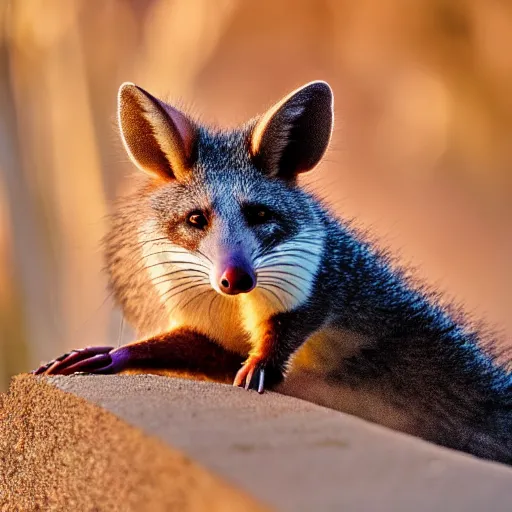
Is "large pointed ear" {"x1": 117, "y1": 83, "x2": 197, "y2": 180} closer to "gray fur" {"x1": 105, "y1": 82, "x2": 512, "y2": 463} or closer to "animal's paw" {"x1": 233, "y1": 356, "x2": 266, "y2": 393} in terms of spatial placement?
"gray fur" {"x1": 105, "y1": 82, "x2": 512, "y2": 463}

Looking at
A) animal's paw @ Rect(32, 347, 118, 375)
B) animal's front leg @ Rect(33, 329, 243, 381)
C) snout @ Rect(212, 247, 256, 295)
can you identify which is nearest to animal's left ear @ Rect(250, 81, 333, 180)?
snout @ Rect(212, 247, 256, 295)

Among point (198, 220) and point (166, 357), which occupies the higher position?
point (198, 220)

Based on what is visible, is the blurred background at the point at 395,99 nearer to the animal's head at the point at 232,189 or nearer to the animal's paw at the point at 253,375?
the animal's head at the point at 232,189

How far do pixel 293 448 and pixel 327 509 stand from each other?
21cm

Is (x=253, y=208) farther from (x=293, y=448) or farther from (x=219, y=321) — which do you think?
(x=293, y=448)

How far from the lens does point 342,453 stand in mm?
1139

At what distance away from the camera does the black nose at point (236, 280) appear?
5.73 feet

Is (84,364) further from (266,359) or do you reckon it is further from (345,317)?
(345,317)

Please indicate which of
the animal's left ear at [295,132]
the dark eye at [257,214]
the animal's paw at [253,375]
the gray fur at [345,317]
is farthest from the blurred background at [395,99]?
the animal's paw at [253,375]

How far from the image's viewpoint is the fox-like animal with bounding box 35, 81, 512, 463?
196 centimetres

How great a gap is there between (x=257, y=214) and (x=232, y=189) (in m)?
0.09

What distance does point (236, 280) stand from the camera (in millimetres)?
1743

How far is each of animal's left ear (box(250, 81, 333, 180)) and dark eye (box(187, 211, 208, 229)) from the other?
0.74ft

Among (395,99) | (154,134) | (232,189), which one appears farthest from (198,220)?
(395,99)
